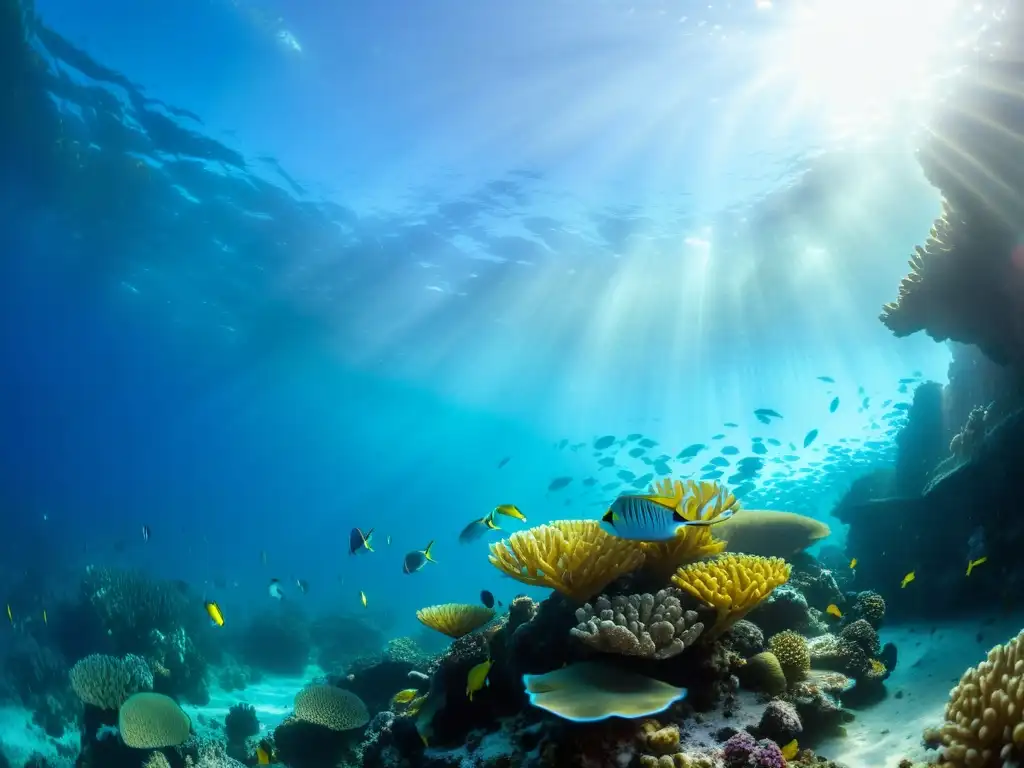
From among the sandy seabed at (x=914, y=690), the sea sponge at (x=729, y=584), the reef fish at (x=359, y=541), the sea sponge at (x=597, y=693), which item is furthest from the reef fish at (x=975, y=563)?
the reef fish at (x=359, y=541)

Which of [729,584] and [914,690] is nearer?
[729,584]

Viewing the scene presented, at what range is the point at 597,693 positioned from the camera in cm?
337

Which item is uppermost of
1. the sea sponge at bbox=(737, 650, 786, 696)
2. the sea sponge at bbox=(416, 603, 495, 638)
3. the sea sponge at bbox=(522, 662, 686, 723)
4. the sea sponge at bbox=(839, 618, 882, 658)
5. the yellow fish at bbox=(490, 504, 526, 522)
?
the yellow fish at bbox=(490, 504, 526, 522)

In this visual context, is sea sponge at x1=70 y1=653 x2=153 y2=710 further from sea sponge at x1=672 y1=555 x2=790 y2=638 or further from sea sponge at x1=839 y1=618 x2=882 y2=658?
sea sponge at x1=839 y1=618 x2=882 y2=658

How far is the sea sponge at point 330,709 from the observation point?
747cm

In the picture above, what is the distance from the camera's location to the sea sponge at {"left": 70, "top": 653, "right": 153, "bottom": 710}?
826 cm

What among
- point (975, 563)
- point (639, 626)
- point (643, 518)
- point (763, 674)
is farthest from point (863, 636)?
point (643, 518)

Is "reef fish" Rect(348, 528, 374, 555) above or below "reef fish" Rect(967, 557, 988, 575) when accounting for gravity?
above

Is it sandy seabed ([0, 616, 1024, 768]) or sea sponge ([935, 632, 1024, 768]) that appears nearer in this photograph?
sea sponge ([935, 632, 1024, 768])

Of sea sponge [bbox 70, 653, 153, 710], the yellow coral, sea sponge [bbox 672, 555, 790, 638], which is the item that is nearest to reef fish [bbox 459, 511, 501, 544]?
the yellow coral

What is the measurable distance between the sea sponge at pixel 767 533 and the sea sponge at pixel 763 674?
235 cm

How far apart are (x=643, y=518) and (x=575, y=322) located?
91.4 ft

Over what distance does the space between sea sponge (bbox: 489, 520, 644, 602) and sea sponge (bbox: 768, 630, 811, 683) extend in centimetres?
137

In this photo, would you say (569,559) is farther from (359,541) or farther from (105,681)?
(105,681)
